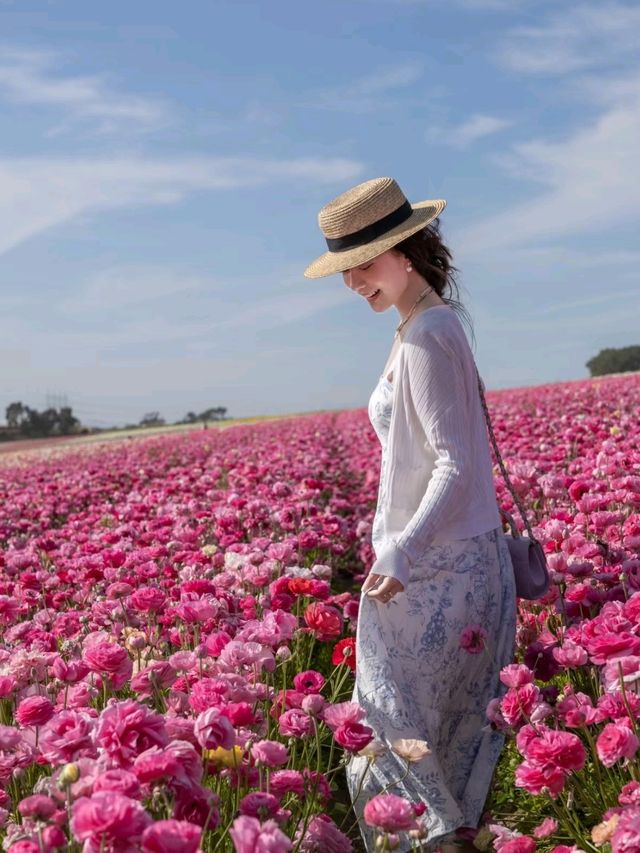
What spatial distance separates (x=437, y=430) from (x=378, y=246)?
2.21 feet

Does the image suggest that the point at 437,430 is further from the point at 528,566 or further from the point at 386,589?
the point at 528,566

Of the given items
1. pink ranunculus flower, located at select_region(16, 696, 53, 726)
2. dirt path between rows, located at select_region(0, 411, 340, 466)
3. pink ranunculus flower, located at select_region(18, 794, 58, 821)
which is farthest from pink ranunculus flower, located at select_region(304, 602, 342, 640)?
dirt path between rows, located at select_region(0, 411, 340, 466)

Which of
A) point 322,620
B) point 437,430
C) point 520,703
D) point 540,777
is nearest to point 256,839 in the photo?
point 540,777

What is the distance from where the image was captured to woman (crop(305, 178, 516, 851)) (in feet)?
10.8

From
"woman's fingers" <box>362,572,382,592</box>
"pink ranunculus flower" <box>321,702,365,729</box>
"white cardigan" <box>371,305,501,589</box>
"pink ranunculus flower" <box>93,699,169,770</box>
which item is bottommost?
"pink ranunculus flower" <box>321,702,365,729</box>

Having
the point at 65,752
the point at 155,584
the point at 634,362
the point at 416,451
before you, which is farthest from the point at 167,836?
the point at 634,362

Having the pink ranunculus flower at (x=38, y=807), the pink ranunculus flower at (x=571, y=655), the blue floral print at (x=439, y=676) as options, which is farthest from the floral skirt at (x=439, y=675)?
the pink ranunculus flower at (x=38, y=807)

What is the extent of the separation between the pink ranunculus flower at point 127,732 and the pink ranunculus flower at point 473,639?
4.82 ft

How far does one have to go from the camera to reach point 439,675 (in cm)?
343

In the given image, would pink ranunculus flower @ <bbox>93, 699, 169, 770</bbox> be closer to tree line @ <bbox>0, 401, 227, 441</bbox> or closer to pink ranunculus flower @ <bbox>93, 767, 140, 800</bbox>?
pink ranunculus flower @ <bbox>93, 767, 140, 800</bbox>

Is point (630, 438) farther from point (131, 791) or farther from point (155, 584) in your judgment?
point (131, 791)

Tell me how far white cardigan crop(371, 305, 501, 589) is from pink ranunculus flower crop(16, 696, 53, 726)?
1092mm

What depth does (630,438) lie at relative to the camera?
7590mm

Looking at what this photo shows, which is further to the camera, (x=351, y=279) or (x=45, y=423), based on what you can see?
(x=45, y=423)
